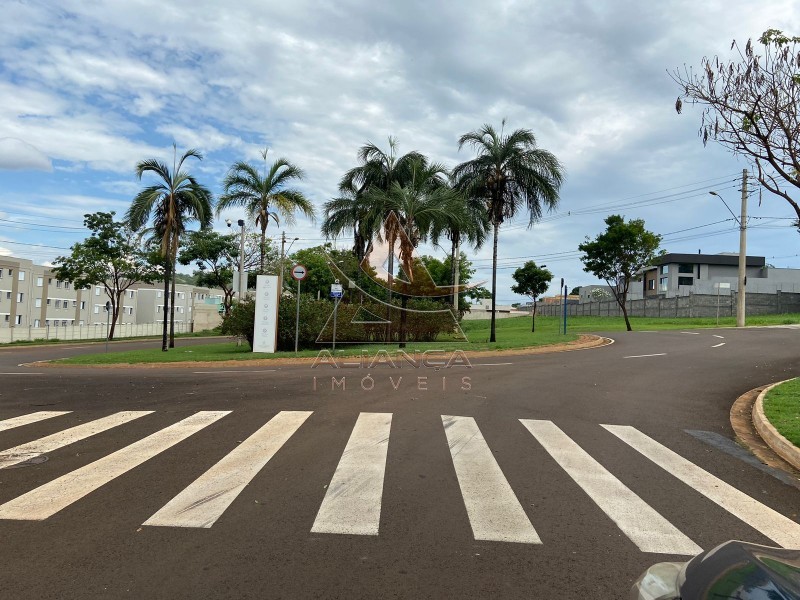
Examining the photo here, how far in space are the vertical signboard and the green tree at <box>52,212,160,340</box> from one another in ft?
83.5

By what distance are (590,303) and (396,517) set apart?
5585 cm

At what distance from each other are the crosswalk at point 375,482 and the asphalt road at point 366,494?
3cm

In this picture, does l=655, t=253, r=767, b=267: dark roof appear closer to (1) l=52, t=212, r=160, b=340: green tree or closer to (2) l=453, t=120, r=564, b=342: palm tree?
(2) l=453, t=120, r=564, b=342: palm tree

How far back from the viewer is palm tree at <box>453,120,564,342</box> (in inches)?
985

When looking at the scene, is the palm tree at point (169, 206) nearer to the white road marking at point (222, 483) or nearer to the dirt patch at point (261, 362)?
the dirt patch at point (261, 362)

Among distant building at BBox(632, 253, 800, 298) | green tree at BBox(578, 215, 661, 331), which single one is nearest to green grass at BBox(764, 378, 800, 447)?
green tree at BBox(578, 215, 661, 331)

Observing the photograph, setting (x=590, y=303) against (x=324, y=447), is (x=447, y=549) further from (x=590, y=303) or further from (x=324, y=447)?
(x=590, y=303)

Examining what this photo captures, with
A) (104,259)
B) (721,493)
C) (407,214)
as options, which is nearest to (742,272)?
(407,214)

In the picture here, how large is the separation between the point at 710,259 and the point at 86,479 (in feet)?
241

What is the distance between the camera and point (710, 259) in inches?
2650

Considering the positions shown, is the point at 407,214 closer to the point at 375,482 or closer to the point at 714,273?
the point at 375,482

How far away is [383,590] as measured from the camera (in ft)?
11.7

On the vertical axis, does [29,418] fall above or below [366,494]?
below

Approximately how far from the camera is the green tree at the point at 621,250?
33156 millimetres
